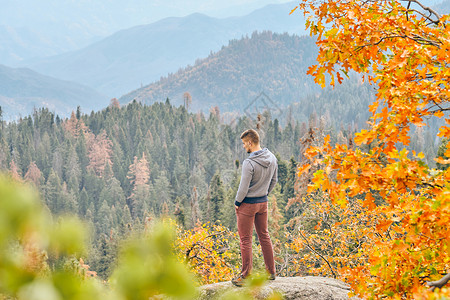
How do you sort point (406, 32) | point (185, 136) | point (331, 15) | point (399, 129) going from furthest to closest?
point (185, 136) → point (331, 15) → point (406, 32) → point (399, 129)

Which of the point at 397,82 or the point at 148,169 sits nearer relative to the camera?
the point at 397,82

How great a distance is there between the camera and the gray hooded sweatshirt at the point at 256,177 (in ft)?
19.5

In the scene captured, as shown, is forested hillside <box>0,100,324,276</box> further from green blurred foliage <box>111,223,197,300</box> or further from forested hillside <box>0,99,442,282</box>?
green blurred foliage <box>111,223,197,300</box>

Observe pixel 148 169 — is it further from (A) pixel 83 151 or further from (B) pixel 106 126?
(B) pixel 106 126

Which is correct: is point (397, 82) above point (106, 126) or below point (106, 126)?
below

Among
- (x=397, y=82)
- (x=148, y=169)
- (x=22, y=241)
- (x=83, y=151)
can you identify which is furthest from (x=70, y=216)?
(x=83, y=151)

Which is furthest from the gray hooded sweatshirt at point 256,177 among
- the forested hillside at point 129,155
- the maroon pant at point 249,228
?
the forested hillside at point 129,155

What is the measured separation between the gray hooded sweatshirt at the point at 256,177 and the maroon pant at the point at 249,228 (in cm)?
12

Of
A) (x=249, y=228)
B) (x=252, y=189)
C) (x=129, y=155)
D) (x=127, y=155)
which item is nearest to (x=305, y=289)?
(x=249, y=228)

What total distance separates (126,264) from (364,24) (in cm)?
464

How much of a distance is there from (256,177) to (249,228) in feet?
2.65

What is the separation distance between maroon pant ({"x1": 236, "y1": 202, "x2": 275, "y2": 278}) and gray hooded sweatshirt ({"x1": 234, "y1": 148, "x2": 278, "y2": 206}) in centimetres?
12

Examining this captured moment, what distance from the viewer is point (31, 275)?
0.89 metres

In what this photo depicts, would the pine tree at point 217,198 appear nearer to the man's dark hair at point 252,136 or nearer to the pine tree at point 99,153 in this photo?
the man's dark hair at point 252,136
